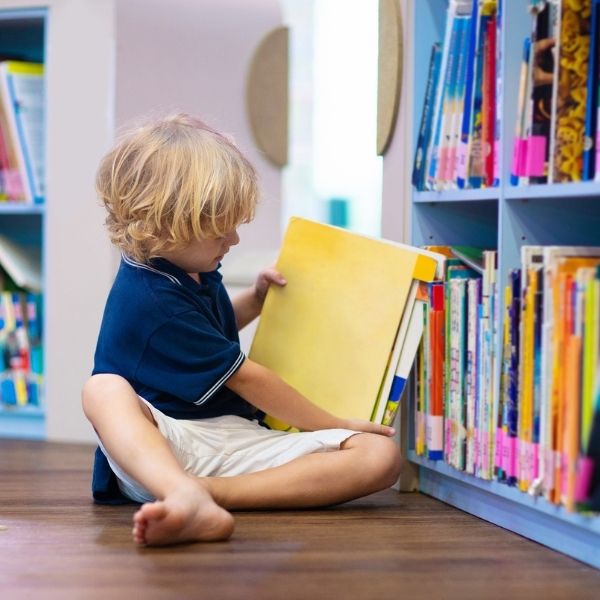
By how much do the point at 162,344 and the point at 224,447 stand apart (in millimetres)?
175

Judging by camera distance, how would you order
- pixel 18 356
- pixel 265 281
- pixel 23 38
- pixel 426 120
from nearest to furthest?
pixel 426 120, pixel 265 281, pixel 18 356, pixel 23 38

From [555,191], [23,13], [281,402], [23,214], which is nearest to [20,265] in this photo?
[23,214]

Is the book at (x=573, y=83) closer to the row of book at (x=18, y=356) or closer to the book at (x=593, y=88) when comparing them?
the book at (x=593, y=88)

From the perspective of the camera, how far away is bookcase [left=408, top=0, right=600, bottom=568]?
1.19 meters

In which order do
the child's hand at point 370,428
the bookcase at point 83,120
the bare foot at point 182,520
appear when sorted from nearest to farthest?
the bare foot at point 182,520
the child's hand at point 370,428
the bookcase at point 83,120

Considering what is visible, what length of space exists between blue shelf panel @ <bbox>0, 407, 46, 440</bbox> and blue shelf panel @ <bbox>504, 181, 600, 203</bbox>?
126cm

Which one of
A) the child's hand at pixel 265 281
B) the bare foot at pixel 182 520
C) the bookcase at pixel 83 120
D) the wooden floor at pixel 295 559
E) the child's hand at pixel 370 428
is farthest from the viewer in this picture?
the bookcase at pixel 83 120

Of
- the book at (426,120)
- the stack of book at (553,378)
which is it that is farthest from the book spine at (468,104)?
the stack of book at (553,378)

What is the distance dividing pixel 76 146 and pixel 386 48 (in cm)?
78

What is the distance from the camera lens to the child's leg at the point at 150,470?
3.81ft

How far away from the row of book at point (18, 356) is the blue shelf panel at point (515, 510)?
98 centimetres

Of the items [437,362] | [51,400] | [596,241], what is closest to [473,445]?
[437,362]

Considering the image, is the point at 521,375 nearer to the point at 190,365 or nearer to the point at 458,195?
the point at 458,195

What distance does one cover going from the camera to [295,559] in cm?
115
